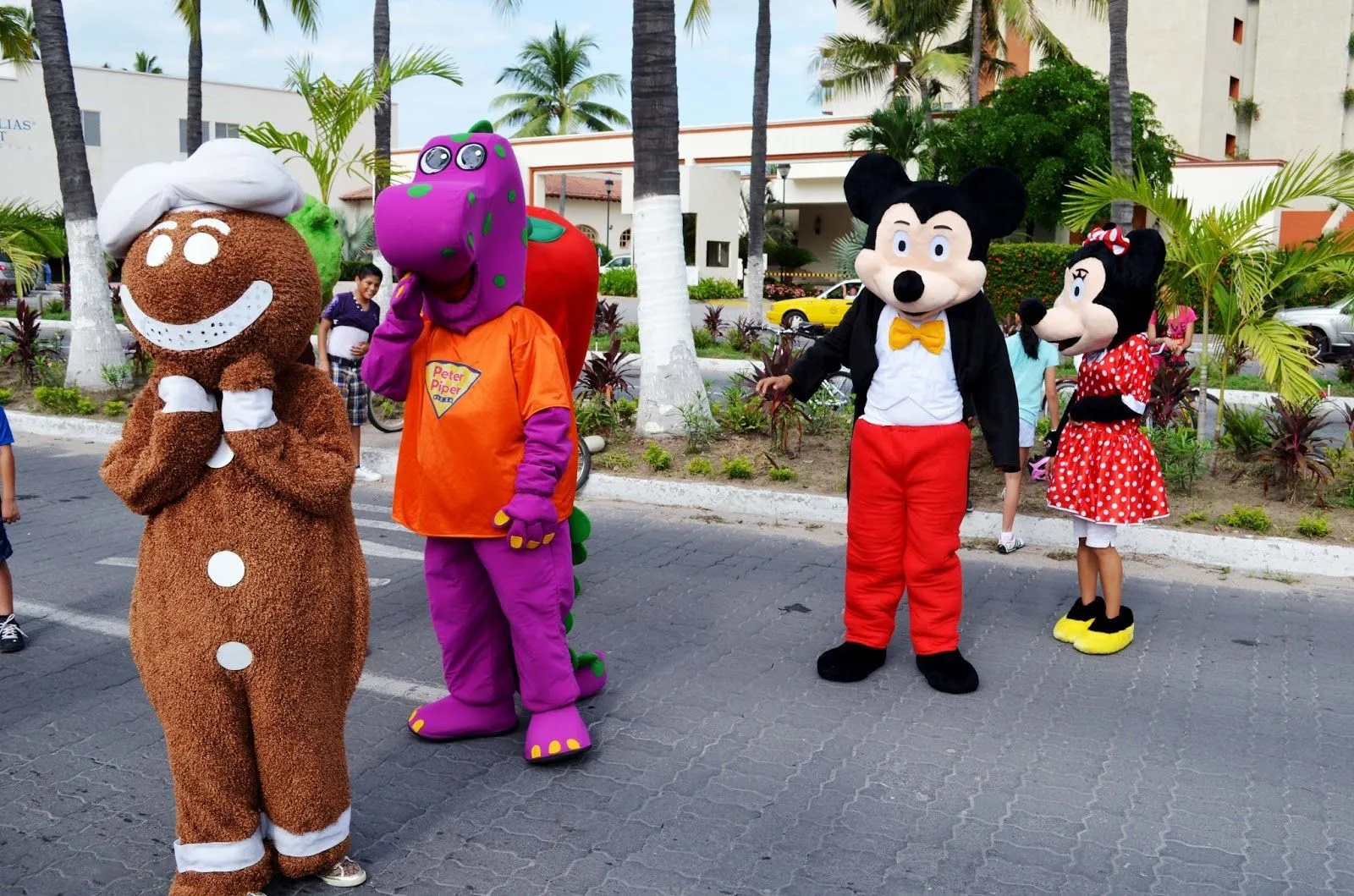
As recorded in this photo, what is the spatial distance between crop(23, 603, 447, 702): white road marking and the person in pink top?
17.6ft

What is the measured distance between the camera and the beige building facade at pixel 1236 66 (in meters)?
34.8

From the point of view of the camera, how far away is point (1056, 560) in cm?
705

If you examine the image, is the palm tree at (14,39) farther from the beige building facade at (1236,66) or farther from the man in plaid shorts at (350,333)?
the beige building facade at (1236,66)

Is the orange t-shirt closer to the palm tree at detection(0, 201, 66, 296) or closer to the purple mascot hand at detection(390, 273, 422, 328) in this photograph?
the purple mascot hand at detection(390, 273, 422, 328)

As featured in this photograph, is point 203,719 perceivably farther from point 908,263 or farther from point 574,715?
point 908,263

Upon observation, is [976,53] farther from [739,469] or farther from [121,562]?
[121,562]

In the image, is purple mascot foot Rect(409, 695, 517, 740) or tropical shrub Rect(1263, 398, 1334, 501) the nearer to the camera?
purple mascot foot Rect(409, 695, 517, 740)

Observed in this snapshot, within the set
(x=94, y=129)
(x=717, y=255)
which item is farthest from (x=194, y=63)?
(x=94, y=129)

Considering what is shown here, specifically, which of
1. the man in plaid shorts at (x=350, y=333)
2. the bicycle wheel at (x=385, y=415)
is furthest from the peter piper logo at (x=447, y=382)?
the bicycle wheel at (x=385, y=415)

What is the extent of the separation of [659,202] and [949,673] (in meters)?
5.29

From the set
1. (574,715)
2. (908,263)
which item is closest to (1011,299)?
(908,263)

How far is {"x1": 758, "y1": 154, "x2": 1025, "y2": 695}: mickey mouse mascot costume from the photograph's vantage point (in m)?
4.80

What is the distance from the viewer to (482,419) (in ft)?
12.5

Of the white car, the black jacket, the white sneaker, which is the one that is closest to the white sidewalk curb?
the black jacket
